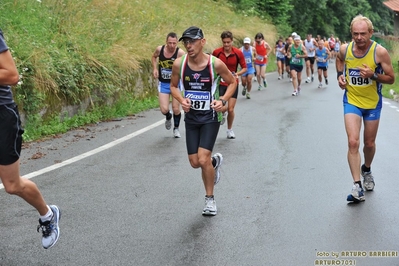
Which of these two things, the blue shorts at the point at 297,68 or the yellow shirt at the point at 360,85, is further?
the blue shorts at the point at 297,68

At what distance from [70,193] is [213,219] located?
75.8 inches

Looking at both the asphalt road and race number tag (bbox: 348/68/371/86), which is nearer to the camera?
the asphalt road

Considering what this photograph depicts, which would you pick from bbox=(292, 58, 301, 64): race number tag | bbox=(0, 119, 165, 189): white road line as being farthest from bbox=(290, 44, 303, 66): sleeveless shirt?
bbox=(0, 119, 165, 189): white road line

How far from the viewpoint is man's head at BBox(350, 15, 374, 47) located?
24.0ft

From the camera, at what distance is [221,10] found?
43.0 metres

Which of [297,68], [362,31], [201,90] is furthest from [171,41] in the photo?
[297,68]

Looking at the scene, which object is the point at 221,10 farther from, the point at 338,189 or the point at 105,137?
the point at 338,189

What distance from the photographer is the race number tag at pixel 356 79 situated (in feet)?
24.8

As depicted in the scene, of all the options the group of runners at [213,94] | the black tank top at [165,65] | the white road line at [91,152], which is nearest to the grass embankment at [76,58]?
the white road line at [91,152]

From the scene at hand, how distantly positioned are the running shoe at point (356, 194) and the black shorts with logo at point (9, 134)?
3664 millimetres

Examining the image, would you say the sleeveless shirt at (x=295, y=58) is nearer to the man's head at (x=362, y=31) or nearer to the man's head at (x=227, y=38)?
the man's head at (x=227, y=38)

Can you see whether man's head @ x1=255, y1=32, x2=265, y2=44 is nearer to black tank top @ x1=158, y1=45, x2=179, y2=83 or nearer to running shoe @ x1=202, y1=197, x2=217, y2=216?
black tank top @ x1=158, y1=45, x2=179, y2=83

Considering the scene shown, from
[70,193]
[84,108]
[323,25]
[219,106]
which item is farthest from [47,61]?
[323,25]

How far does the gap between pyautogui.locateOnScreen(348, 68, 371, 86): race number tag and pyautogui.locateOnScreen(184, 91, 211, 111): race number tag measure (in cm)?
162
